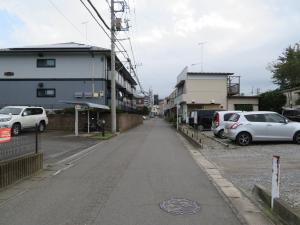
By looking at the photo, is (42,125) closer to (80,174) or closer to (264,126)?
(80,174)

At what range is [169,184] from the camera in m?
5.34

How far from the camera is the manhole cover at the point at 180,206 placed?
3.84 meters

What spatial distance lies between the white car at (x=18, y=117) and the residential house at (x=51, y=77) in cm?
699

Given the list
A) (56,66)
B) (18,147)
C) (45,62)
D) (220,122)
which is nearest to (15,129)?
(18,147)

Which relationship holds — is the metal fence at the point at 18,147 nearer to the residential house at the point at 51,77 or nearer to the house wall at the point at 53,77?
the residential house at the point at 51,77

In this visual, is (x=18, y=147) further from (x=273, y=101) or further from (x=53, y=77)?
(x=273, y=101)

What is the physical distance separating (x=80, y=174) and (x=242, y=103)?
26.1 metres

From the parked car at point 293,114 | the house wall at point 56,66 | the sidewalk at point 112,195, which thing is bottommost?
the sidewalk at point 112,195

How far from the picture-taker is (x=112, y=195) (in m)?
4.61

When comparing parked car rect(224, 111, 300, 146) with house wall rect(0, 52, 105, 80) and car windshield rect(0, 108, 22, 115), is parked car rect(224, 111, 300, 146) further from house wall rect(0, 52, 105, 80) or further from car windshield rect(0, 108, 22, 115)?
house wall rect(0, 52, 105, 80)

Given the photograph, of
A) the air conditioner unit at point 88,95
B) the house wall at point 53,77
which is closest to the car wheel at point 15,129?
the house wall at point 53,77

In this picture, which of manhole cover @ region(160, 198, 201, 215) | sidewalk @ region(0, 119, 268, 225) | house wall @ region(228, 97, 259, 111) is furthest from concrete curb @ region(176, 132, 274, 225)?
house wall @ region(228, 97, 259, 111)

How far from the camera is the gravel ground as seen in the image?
496 centimetres

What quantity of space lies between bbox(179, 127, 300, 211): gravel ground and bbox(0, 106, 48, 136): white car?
37.5 ft
